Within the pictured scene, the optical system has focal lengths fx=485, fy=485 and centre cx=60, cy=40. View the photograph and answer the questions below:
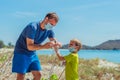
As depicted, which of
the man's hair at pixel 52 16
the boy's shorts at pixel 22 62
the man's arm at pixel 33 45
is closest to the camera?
the man's arm at pixel 33 45

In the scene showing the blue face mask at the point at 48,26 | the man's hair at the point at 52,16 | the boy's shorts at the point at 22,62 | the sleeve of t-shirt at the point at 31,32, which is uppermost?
the man's hair at the point at 52,16

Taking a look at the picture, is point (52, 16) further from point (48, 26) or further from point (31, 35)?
point (31, 35)

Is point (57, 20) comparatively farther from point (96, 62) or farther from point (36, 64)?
point (96, 62)

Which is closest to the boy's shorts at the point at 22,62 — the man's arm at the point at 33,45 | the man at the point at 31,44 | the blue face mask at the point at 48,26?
the man at the point at 31,44

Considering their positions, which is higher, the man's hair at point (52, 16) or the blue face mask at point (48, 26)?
the man's hair at point (52, 16)

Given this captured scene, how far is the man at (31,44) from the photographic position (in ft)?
24.2

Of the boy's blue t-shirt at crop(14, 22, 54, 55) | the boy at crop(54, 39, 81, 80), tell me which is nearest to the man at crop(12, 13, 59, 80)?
the boy's blue t-shirt at crop(14, 22, 54, 55)

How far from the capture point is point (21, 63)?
306 inches

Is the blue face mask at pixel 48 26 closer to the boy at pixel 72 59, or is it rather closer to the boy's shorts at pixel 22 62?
the boy at pixel 72 59

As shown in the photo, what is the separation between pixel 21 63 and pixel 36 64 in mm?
288

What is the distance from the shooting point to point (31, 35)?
7.36 meters

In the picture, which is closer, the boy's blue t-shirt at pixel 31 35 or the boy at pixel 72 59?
the boy's blue t-shirt at pixel 31 35

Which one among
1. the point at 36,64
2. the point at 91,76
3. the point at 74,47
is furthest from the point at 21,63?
the point at 91,76

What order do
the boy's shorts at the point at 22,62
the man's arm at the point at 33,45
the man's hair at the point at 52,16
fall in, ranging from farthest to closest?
the boy's shorts at the point at 22,62 < the man's hair at the point at 52,16 < the man's arm at the point at 33,45
